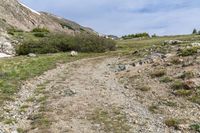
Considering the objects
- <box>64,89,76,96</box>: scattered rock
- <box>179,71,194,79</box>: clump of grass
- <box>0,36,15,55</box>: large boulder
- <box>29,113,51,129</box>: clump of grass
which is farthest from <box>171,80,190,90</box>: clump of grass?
<box>0,36,15,55</box>: large boulder

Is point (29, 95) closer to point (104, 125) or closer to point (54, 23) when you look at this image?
point (104, 125)

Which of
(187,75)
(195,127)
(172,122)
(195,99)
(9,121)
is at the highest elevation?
(187,75)

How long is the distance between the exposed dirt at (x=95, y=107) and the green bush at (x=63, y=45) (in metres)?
26.7

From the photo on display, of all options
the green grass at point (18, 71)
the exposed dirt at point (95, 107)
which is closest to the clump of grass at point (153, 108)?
the exposed dirt at point (95, 107)

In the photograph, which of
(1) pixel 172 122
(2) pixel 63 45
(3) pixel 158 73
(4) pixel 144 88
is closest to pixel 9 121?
(1) pixel 172 122

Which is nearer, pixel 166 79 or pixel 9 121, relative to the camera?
pixel 9 121

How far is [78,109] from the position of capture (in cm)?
2155

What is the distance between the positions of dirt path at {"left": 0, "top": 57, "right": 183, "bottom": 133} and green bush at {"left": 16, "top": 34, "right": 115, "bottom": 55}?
26980 millimetres

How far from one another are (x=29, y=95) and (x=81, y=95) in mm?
3237

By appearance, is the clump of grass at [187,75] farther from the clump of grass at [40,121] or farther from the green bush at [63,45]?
the green bush at [63,45]

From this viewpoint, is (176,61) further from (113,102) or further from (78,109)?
(78,109)

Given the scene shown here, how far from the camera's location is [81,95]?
24.9 metres

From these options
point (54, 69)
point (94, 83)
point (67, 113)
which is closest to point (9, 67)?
point (54, 69)

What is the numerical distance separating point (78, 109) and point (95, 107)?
0.89 m
